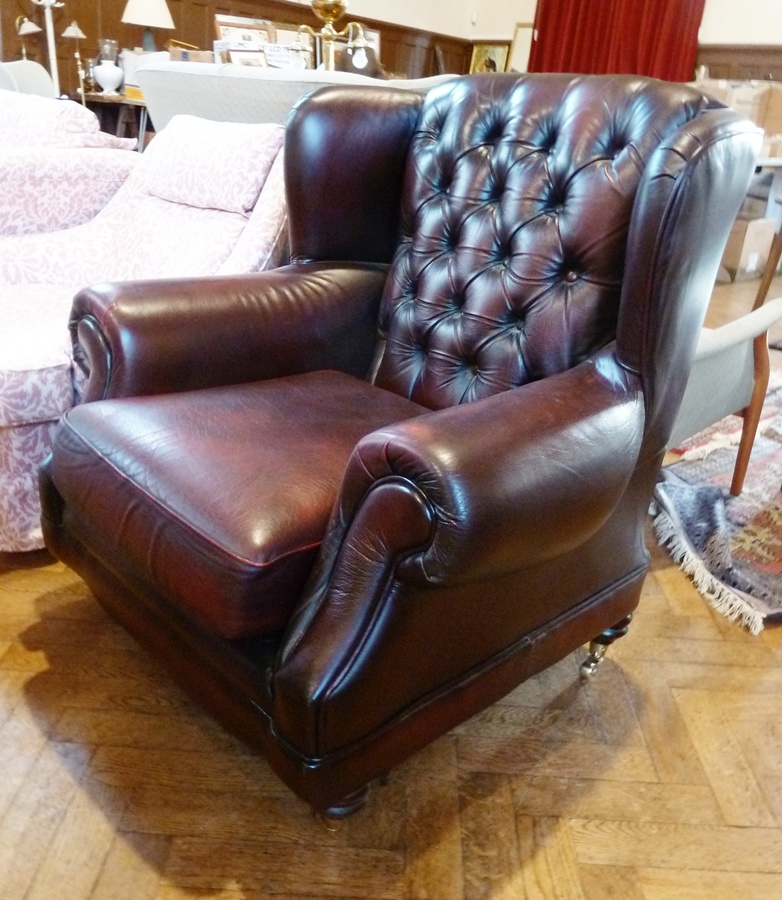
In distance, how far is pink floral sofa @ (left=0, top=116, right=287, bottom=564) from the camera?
1437mm

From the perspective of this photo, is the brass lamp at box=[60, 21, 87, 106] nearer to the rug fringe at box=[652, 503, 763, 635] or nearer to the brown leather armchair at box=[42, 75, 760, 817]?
the brown leather armchair at box=[42, 75, 760, 817]

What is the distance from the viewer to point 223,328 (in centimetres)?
133

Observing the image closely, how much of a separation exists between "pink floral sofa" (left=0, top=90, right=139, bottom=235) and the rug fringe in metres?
1.68

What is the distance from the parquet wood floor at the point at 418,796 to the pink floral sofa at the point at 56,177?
1.11 m

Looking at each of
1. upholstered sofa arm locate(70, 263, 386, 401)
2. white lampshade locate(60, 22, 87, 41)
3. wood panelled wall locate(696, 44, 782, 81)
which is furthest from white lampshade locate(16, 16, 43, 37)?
upholstered sofa arm locate(70, 263, 386, 401)

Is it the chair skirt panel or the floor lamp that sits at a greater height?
the floor lamp

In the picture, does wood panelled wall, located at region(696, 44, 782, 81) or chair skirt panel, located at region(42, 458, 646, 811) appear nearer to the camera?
chair skirt panel, located at region(42, 458, 646, 811)

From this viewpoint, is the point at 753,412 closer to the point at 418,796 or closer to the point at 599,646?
the point at 599,646

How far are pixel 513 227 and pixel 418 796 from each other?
90 cm

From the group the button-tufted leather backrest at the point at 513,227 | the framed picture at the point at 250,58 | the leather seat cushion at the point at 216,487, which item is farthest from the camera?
the framed picture at the point at 250,58

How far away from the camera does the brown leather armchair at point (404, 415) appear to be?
0.86 m

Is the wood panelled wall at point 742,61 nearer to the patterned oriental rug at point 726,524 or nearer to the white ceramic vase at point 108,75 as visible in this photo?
the patterned oriental rug at point 726,524

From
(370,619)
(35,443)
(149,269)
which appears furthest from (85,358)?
(370,619)

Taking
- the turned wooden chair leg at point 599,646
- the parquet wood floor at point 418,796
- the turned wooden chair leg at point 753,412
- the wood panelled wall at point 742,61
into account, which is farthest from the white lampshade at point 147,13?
the turned wooden chair leg at point 599,646
